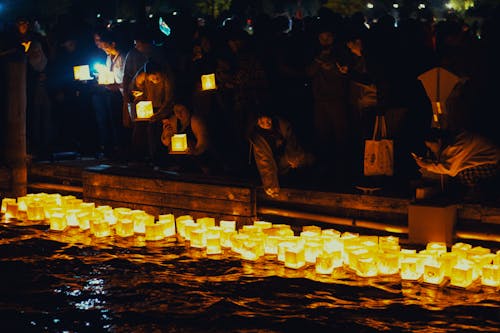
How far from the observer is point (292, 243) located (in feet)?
31.1

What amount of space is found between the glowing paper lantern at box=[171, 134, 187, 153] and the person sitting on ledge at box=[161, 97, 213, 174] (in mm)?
133

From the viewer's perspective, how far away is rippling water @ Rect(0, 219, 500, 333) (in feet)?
24.6

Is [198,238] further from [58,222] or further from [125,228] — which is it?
[58,222]

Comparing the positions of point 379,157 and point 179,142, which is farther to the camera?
point 179,142

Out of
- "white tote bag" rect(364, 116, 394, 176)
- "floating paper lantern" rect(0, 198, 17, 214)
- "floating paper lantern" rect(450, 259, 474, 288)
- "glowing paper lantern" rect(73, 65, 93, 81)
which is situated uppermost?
"glowing paper lantern" rect(73, 65, 93, 81)

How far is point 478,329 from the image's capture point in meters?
7.25

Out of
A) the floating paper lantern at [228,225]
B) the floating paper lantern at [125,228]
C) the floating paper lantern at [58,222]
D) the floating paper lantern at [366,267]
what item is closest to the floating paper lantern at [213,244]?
the floating paper lantern at [228,225]

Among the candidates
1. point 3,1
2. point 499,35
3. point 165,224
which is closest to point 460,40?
point 499,35

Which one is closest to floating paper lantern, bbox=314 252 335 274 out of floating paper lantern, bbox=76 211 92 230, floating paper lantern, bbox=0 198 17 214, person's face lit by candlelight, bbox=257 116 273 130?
person's face lit by candlelight, bbox=257 116 273 130

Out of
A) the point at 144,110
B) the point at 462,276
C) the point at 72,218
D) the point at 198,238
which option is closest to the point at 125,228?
the point at 72,218

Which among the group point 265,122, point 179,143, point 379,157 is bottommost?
point 379,157

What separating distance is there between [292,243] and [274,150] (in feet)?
5.88

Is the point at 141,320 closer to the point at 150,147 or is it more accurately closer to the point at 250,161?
the point at 250,161

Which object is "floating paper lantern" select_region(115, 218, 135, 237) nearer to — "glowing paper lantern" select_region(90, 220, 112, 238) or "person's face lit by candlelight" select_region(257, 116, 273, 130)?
"glowing paper lantern" select_region(90, 220, 112, 238)
